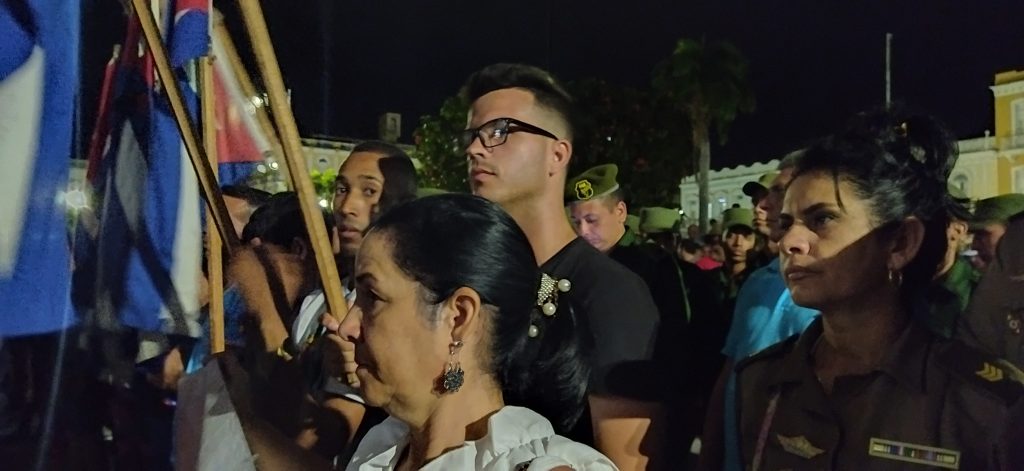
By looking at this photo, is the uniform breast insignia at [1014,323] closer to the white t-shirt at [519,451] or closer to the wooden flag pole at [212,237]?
the white t-shirt at [519,451]

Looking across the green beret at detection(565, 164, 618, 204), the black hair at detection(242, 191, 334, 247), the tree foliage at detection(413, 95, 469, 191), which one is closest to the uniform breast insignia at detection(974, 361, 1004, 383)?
the green beret at detection(565, 164, 618, 204)

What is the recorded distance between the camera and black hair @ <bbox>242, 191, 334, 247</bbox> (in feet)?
7.73

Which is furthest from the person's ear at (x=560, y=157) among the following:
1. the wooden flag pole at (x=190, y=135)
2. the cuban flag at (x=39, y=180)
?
the cuban flag at (x=39, y=180)

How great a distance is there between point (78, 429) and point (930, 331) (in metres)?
2.23

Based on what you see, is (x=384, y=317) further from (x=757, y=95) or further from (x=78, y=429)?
(x=78, y=429)

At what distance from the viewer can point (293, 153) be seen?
237 cm

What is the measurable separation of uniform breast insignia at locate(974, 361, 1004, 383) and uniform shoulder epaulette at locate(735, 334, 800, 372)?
1.07ft

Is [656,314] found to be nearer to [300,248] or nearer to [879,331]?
[879,331]

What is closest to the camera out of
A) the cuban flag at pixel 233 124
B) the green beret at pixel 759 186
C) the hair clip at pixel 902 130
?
the hair clip at pixel 902 130

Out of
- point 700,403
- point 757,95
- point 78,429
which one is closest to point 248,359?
point 78,429

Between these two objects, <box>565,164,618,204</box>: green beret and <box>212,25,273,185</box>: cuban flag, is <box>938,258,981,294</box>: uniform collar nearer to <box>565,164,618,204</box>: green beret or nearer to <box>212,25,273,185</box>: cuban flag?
<box>565,164,618,204</box>: green beret

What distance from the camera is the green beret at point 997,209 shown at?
1.66m

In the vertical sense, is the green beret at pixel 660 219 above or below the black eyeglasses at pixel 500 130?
below

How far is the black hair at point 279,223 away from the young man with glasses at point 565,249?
52 centimetres
